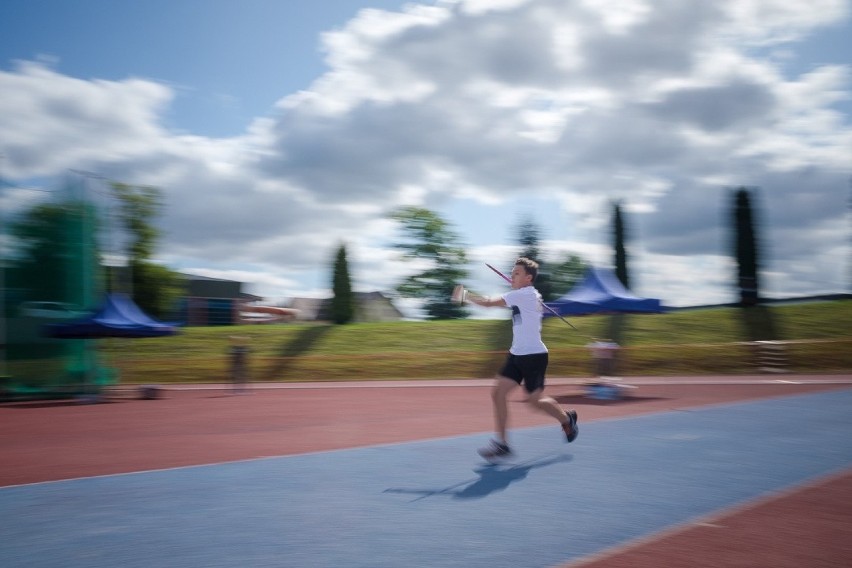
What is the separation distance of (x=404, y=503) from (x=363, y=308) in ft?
A: 146

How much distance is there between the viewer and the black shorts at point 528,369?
22.5ft

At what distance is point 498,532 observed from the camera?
4.41 meters

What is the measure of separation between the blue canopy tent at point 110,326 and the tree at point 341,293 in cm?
2439

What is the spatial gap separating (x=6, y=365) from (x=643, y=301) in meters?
15.5

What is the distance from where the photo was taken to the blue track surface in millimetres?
4027

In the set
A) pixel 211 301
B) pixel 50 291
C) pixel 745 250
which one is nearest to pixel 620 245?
pixel 745 250

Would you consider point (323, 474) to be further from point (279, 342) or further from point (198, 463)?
point (279, 342)

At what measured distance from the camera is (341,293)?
43.3 m

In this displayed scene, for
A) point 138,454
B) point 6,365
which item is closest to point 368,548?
point 138,454

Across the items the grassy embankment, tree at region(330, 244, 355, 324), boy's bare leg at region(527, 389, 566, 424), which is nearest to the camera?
boy's bare leg at region(527, 389, 566, 424)

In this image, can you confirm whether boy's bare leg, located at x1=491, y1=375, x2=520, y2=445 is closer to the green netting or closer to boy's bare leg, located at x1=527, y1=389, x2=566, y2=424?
boy's bare leg, located at x1=527, y1=389, x2=566, y2=424

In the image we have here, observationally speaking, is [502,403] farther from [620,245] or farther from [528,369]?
[620,245]

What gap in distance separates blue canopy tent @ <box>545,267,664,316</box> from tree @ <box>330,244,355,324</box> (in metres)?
26.7

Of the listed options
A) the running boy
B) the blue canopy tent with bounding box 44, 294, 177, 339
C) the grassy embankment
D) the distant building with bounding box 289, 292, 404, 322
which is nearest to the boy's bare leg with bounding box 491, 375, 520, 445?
the running boy
